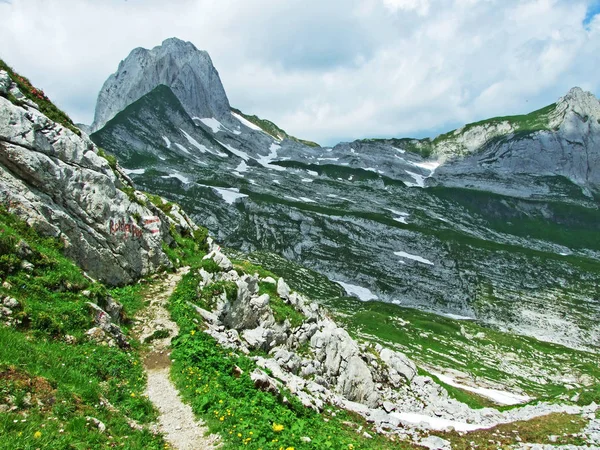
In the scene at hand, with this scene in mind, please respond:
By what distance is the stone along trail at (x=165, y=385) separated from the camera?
427 inches

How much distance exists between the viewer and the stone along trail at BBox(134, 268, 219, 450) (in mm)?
10836

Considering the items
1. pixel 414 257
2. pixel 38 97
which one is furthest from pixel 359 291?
pixel 38 97

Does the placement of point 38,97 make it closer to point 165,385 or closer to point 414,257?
point 165,385

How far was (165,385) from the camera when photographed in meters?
14.5

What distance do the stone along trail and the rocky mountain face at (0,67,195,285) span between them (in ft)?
12.2

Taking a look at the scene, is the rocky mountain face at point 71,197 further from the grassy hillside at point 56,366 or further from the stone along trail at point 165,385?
the stone along trail at point 165,385

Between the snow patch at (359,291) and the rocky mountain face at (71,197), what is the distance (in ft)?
430

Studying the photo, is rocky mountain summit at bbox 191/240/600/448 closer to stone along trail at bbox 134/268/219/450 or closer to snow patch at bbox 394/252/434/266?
stone along trail at bbox 134/268/219/450

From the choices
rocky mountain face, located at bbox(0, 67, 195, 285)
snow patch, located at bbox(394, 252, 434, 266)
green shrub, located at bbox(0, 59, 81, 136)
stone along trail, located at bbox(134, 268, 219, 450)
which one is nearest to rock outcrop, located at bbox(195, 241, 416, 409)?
stone along trail, located at bbox(134, 268, 219, 450)

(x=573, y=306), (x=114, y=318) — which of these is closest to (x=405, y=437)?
(x=114, y=318)

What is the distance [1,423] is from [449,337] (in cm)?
12015

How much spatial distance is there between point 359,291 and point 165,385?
148215 mm

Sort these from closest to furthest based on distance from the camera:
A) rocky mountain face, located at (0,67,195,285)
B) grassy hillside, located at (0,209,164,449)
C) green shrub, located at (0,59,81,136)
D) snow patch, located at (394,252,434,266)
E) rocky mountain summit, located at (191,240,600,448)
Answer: grassy hillside, located at (0,209,164,449) → rocky mountain face, located at (0,67,195,285) → rocky mountain summit, located at (191,240,600,448) → green shrub, located at (0,59,81,136) → snow patch, located at (394,252,434,266)

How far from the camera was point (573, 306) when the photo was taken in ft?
486
